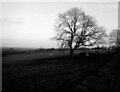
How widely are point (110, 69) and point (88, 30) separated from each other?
54.9ft

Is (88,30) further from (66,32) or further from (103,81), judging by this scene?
(103,81)

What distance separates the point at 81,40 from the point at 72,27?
3119 mm

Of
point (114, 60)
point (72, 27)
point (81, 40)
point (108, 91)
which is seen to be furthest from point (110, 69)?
point (72, 27)

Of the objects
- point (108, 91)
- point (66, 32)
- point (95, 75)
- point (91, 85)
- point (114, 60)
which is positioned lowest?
point (108, 91)

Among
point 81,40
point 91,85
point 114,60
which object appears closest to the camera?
point 91,85

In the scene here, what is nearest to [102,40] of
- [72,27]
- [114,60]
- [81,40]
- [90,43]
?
[90,43]

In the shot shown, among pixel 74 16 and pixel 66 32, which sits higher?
pixel 74 16

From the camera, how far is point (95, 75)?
1.31 meters

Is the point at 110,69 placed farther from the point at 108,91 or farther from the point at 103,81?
the point at 108,91

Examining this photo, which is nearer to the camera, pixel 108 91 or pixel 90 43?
pixel 108 91

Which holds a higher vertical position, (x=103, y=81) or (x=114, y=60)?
(x=114, y=60)

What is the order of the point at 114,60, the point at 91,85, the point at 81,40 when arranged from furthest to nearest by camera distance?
1. the point at 81,40
2. the point at 114,60
3. the point at 91,85

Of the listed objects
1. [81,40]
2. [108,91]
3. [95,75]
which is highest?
[81,40]

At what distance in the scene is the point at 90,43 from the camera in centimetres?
1686
